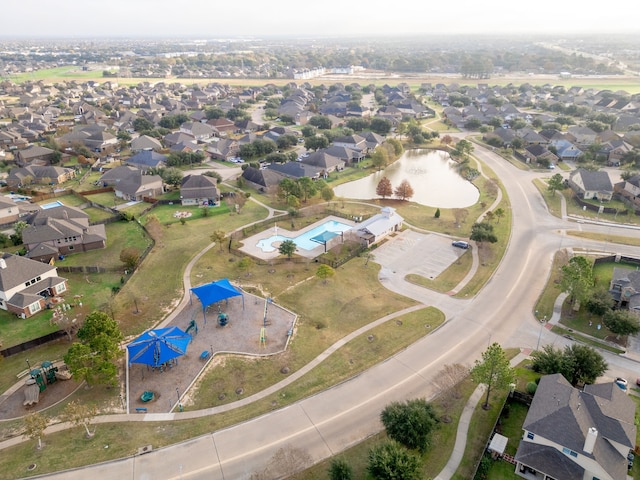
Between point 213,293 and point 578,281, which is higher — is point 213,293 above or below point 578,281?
below

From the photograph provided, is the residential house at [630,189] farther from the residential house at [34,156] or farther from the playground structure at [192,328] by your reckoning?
the residential house at [34,156]

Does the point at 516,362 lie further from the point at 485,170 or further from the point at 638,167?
the point at 638,167

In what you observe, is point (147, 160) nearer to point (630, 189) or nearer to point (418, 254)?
point (418, 254)

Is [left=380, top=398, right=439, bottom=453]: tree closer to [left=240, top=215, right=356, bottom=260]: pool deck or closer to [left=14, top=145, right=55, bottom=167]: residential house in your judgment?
[left=240, top=215, right=356, bottom=260]: pool deck

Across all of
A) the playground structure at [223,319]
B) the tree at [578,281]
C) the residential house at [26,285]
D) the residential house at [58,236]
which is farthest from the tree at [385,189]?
the residential house at [26,285]

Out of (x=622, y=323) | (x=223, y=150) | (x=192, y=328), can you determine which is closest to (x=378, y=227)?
(x=192, y=328)

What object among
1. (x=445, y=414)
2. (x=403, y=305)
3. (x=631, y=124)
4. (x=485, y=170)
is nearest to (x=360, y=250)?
(x=403, y=305)

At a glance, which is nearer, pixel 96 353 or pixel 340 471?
pixel 340 471
